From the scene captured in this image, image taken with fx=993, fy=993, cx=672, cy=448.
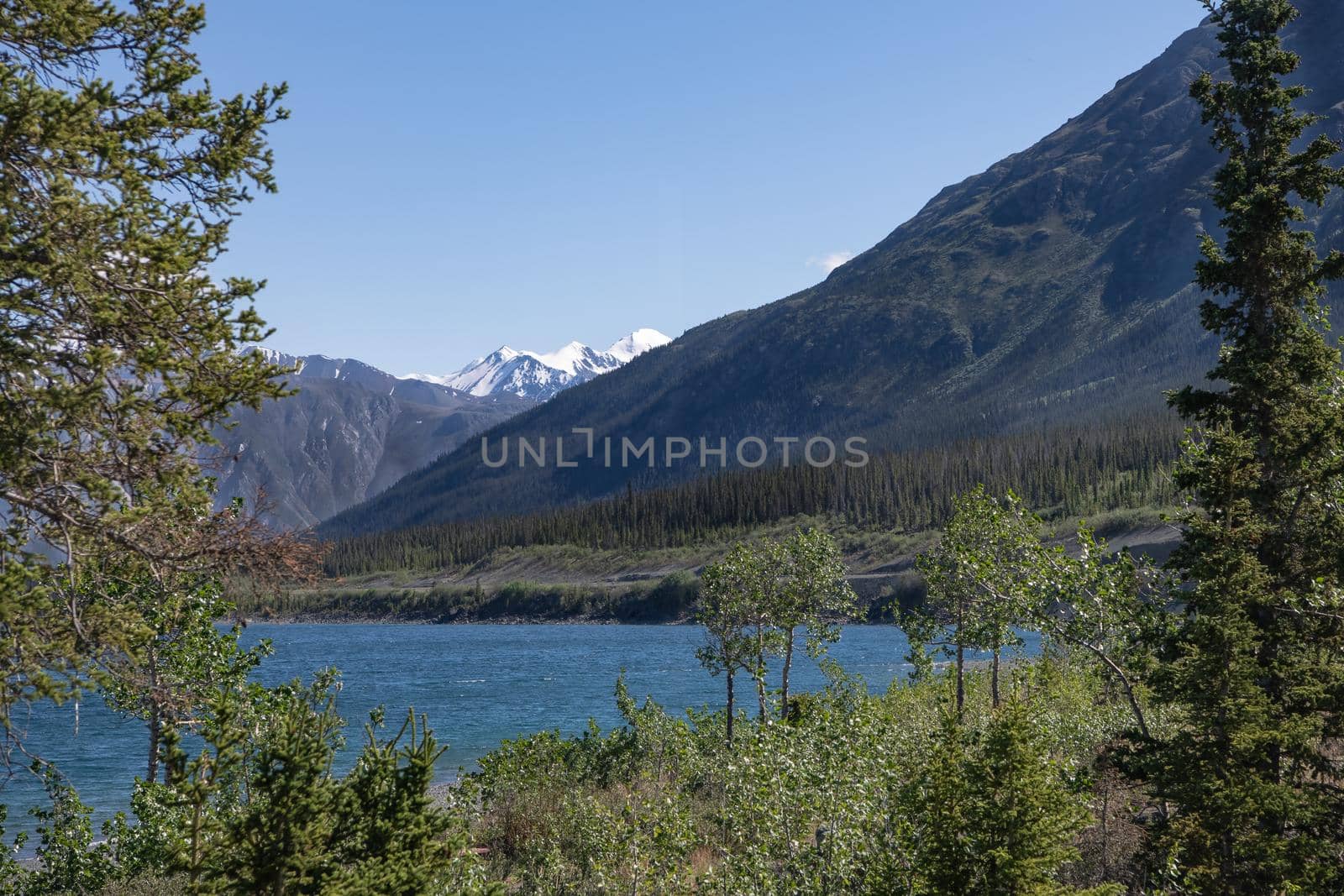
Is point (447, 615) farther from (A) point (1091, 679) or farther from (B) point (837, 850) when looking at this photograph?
(B) point (837, 850)

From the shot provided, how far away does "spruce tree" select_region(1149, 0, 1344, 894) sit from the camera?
1209 centimetres

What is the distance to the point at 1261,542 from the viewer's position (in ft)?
47.7

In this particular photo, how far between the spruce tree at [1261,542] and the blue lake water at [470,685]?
12.8 metres

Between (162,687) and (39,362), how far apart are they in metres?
3.55

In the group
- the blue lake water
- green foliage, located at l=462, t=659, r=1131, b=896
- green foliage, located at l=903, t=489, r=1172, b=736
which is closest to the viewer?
green foliage, located at l=462, t=659, r=1131, b=896

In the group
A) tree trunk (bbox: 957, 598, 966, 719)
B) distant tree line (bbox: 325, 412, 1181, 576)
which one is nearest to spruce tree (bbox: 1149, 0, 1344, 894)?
tree trunk (bbox: 957, 598, 966, 719)

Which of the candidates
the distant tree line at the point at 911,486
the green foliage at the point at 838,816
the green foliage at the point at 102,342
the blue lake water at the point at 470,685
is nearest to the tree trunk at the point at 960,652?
the green foliage at the point at 838,816

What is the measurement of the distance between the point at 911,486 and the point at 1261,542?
538 feet

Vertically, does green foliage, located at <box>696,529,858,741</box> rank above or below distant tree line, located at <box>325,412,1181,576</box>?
below

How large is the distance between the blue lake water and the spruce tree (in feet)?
42.1

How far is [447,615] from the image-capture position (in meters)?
175

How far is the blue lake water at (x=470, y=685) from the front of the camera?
3975cm

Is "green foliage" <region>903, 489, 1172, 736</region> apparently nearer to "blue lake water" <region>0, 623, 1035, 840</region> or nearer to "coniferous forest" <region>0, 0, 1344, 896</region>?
"coniferous forest" <region>0, 0, 1344, 896</region>

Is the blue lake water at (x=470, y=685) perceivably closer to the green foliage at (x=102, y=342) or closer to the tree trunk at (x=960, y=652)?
the green foliage at (x=102, y=342)
